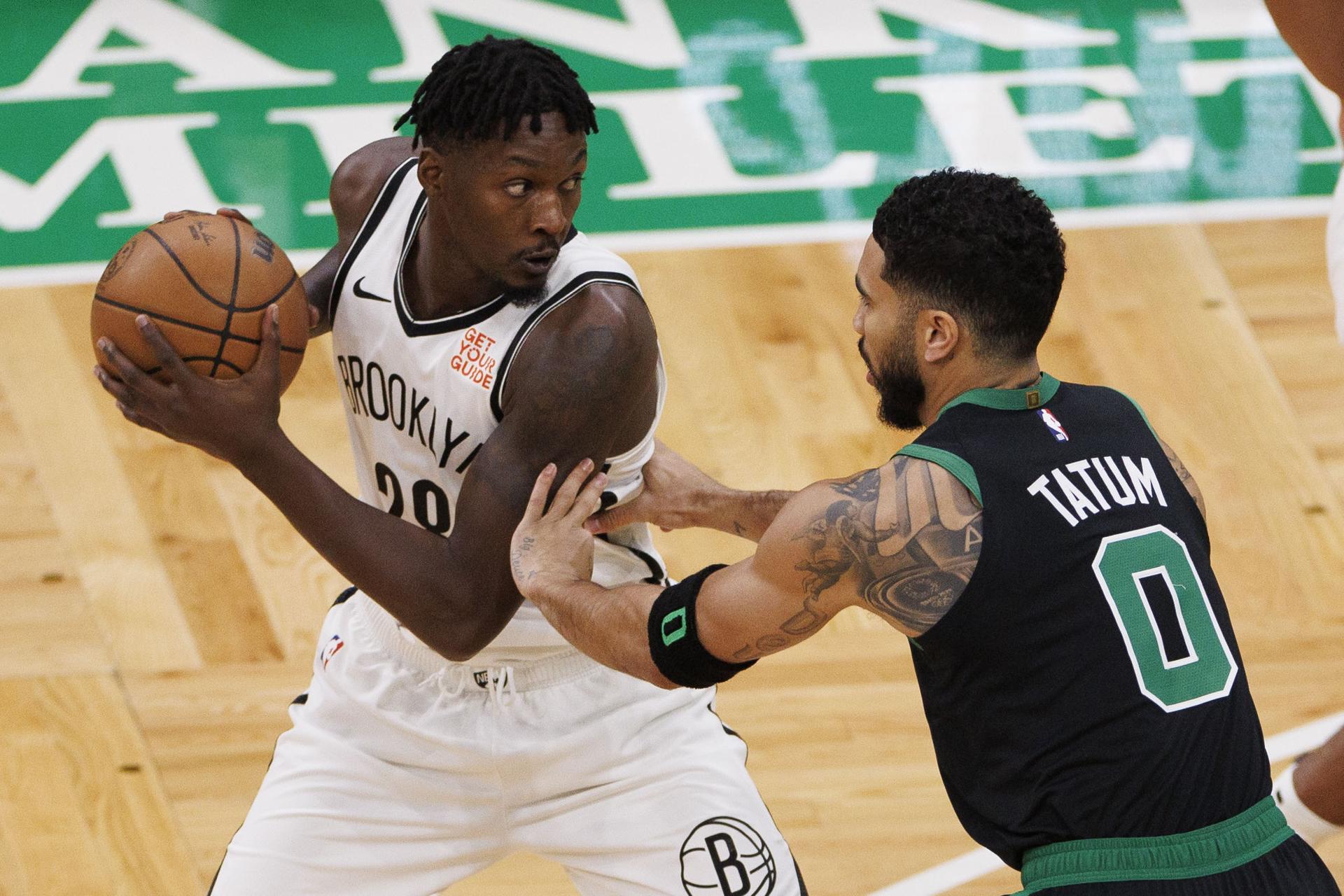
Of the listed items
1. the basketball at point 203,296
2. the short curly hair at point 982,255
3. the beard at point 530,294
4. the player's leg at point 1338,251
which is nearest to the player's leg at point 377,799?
the basketball at point 203,296

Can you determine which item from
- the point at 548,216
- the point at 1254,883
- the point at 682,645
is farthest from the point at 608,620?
the point at 1254,883

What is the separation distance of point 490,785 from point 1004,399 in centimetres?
144

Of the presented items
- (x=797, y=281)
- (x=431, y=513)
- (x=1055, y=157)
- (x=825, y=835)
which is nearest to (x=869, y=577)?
(x=431, y=513)

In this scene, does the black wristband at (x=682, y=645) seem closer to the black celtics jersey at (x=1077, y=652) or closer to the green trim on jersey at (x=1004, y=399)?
the black celtics jersey at (x=1077, y=652)

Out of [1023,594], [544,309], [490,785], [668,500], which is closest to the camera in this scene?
[1023,594]

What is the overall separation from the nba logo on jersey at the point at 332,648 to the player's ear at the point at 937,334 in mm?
1582

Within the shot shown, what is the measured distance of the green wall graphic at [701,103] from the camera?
7766 mm

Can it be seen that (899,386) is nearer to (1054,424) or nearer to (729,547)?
(1054,424)

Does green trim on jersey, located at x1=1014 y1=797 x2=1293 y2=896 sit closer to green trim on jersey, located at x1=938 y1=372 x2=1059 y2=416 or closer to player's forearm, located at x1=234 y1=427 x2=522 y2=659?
green trim on jersey, located at x1=938 y1=372 x2=1059 y2=416

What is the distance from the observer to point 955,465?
294 centimetres

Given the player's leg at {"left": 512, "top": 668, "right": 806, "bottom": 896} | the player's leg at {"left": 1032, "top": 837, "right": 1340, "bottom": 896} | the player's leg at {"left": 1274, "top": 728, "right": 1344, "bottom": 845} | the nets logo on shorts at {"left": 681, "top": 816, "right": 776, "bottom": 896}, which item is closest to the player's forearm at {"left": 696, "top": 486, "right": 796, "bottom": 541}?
the player's leg at {"left": 512, "top": 668, "right": 806, "bottom": 896}

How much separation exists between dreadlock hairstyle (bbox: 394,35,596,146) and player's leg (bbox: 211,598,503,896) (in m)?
1.21

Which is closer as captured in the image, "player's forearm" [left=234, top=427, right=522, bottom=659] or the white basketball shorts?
"player's forearm" [left=234, top=427, right=522, bottom=659]

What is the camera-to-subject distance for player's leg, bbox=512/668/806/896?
3.56m
